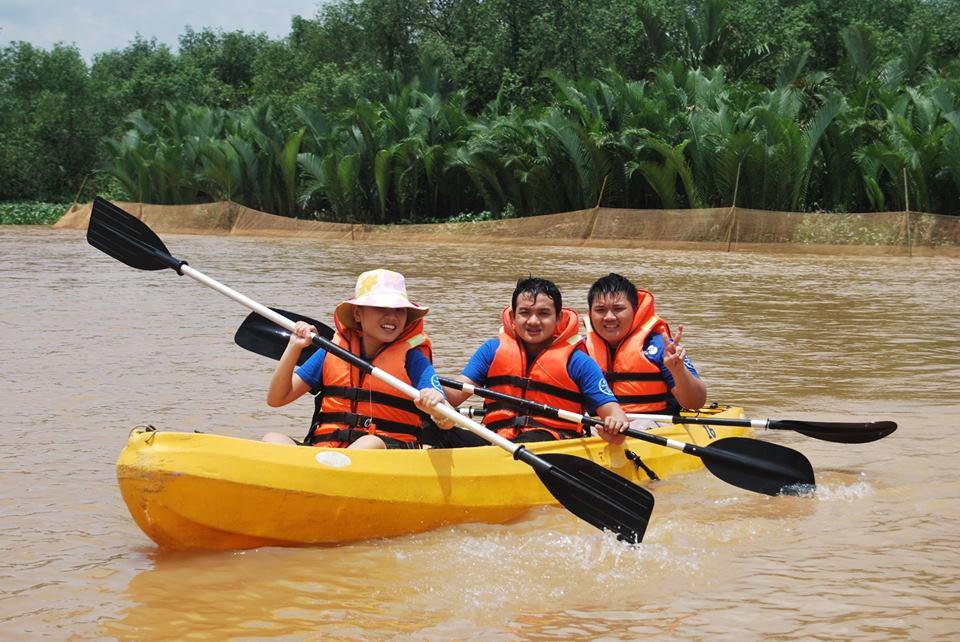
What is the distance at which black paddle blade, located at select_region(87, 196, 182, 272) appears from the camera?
612cm

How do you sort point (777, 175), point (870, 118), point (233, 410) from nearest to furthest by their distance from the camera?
point (233, 410) < point (777, 175) < point (870, 118)

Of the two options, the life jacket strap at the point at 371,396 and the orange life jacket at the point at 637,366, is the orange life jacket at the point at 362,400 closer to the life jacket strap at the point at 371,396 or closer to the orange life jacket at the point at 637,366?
the life jacket strap at the point at 371,396

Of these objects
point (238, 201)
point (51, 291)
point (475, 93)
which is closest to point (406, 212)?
point (238, 201)

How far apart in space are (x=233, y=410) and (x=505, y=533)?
2.89m

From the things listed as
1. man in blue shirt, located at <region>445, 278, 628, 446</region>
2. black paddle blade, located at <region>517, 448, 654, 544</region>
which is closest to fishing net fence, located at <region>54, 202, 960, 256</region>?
man in blue shirt, located at <region>445, 278, 628, 446</region>

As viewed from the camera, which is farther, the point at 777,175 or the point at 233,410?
the point at 777,175

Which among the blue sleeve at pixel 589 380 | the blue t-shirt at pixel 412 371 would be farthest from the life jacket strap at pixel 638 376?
the blue t-shirt at pixel 412 371

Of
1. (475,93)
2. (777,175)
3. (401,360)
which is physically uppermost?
(475,93)

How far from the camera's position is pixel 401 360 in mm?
5145

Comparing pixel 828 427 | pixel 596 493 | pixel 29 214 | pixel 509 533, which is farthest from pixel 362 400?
pixel 29 214

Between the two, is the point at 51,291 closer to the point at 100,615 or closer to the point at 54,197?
the point at 100,615

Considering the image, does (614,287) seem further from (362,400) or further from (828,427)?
(362,400)

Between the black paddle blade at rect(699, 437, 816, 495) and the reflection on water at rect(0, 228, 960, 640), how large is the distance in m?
0.10

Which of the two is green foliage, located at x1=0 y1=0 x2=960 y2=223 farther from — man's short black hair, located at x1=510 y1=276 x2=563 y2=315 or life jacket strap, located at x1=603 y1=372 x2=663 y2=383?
man's short black hair, located at x1=510 y1=276 x2=563 y2=315
